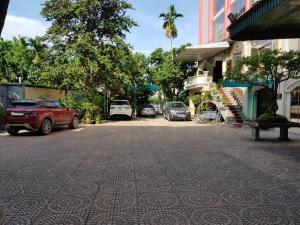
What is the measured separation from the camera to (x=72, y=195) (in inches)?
207

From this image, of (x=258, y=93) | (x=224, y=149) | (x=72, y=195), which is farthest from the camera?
(x=258, y=93)

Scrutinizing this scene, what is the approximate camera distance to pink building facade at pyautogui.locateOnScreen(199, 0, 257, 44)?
27.8m

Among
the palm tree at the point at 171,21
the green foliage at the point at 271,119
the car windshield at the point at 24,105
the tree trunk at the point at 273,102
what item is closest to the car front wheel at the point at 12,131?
the car windshield at the point at 24,105

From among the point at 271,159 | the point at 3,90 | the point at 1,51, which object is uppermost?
the point at 1,51

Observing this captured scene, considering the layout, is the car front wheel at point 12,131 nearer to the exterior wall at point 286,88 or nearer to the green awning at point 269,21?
the green awning at point 269,21

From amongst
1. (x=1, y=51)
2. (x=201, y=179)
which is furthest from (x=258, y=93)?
(x=1, y=51)

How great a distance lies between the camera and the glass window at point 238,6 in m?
25.7

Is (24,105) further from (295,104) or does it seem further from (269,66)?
(295,104)

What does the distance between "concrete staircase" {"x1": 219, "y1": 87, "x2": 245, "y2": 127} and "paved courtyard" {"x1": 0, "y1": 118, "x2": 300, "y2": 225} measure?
43.6 ft

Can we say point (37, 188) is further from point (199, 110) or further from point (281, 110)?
point (199, 110)

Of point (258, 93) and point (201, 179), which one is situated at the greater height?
point (258, 93)

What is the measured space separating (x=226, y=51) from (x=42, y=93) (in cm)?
1679

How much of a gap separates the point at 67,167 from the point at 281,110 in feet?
50.0

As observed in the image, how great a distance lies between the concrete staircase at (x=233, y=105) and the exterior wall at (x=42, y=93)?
1293 cm
